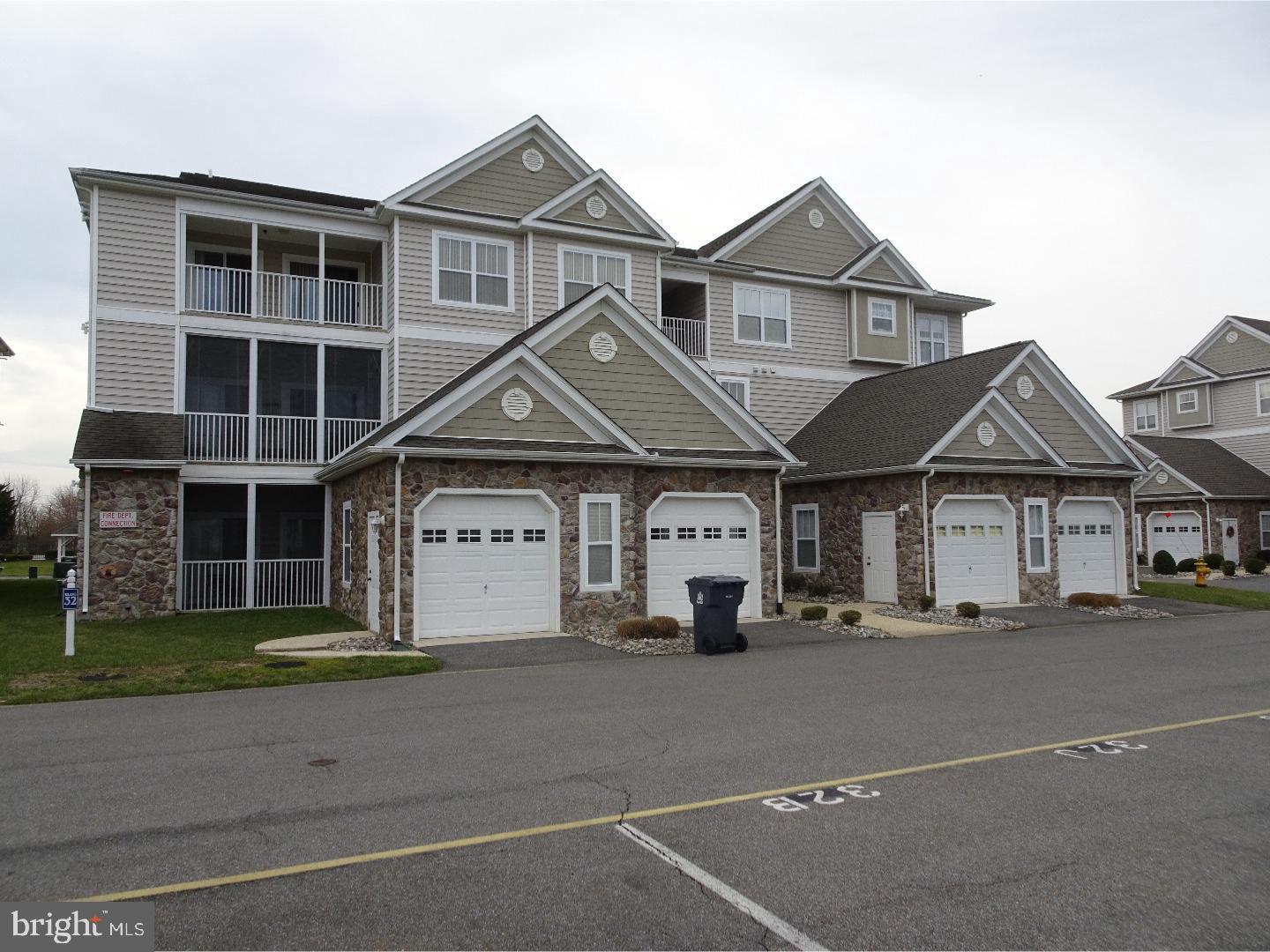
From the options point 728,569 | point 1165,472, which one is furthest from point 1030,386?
point 1165,472

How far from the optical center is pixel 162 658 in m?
13.3

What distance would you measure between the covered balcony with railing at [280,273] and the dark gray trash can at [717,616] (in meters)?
11.8

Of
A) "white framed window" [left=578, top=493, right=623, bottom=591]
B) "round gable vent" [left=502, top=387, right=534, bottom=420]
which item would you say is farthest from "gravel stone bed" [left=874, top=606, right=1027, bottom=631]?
"round gable vent" [left=502, top=387, right=534, bottom=420]

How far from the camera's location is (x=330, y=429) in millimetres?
21703

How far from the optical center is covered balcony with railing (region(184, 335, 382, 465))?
20.7 meters

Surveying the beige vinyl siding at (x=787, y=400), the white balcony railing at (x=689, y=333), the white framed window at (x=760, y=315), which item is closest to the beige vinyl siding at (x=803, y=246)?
the white framed window at (x=760, y=315)

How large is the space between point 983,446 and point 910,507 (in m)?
2.49

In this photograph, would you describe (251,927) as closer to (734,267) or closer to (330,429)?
(330,429)

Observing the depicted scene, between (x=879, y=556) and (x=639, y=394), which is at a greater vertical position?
(x=639, y=394)

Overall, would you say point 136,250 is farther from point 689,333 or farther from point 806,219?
point 806,219

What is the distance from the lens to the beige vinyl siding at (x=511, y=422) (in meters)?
16.1

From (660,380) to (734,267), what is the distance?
829 cm

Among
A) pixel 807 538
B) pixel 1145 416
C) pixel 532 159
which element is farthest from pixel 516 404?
pixel 1145 416

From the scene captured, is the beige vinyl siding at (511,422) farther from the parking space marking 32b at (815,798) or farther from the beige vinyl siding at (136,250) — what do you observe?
the parking space marking 32b at (815,798)
